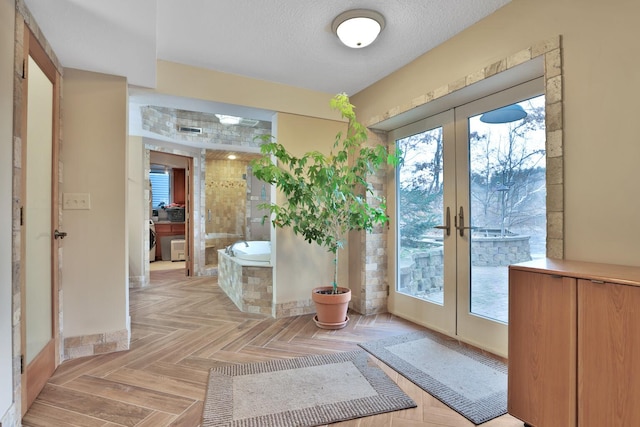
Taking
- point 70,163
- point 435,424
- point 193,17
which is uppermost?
point 193,17

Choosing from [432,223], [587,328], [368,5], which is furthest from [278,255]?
[587,328]

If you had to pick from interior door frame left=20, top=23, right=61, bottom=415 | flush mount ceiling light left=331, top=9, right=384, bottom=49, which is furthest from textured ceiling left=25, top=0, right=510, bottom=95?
interior door frame left=20, top=23, right=61, bottom=415

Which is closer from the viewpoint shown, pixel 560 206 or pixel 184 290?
pixel 560 206

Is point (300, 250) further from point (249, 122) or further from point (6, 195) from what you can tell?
point (249, 122)

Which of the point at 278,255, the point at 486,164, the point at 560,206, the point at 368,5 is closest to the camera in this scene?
the point at 560,206

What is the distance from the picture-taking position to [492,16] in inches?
80.2

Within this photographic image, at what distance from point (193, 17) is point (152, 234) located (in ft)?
17.6

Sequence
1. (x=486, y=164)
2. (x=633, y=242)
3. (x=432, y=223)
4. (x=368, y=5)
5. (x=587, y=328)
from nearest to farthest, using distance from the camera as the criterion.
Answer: (x=587, y=328) < (x=633, y=242) < (x=368, y=5) < (x=486, y=164) < (x=432, y=223)

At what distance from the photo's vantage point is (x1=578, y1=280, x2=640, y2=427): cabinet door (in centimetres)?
111

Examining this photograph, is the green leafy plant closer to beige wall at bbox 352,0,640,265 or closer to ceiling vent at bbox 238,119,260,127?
beige wall at bbox 352,0,640,265

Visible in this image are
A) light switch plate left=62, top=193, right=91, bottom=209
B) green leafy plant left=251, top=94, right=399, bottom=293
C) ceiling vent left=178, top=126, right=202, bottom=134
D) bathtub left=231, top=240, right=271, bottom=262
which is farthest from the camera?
ceiling vent left=178, top=126, right=202, bottom=134

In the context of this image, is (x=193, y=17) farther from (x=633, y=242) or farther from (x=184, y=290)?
(x=184, y=290)

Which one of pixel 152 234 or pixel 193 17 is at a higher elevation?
pixel 193 17

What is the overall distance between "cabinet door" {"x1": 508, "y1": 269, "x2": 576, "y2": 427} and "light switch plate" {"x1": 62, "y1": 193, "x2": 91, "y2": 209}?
273 cm
